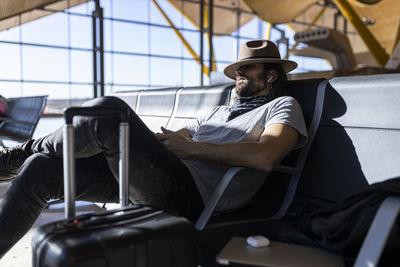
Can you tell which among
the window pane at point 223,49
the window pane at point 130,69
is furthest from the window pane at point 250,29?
the window pane at point 130,69

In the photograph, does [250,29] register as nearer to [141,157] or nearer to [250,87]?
[250,87]

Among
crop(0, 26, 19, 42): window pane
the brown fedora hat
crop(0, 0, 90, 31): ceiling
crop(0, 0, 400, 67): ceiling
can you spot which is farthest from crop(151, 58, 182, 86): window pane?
the brown fedora hat

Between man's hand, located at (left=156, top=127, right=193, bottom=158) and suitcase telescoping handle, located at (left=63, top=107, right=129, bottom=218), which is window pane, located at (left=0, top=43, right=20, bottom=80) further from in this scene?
suitcase telescoping handle, located at (left=63, top=107, right=129, bottom=218)

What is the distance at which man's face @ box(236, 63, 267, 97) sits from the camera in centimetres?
233

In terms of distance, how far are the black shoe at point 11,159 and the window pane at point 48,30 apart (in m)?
10.7

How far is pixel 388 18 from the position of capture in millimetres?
27875

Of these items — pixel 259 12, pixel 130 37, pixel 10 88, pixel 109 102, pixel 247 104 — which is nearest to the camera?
pixel 109 102

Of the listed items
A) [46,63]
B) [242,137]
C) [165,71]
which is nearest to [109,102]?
[242,137]

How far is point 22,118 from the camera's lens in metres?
4.76

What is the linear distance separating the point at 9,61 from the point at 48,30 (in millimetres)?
2005

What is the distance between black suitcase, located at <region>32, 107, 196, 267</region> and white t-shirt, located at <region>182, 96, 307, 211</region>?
585 mm

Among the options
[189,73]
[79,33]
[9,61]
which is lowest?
[189,73]

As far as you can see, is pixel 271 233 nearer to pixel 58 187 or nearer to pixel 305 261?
pixel 305 261

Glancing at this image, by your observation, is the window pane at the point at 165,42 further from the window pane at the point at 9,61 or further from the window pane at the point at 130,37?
the window pane at the point at 9,61
